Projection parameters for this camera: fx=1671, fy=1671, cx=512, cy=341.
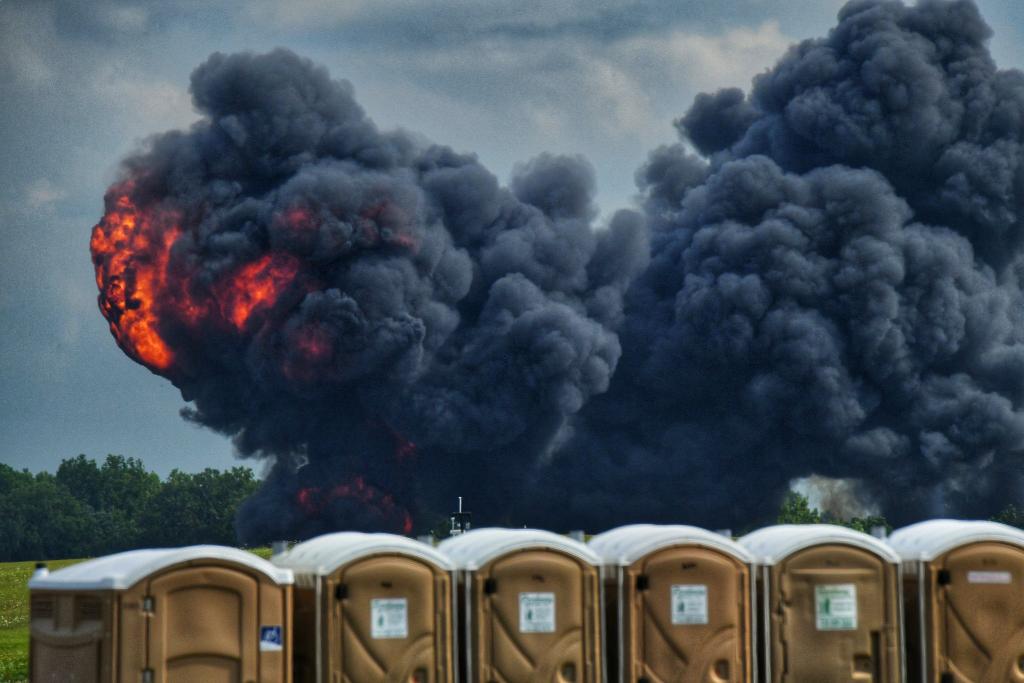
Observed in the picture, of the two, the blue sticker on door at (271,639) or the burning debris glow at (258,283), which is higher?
the burning debris glow at (258,283)

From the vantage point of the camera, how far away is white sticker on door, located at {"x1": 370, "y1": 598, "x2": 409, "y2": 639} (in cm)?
1838

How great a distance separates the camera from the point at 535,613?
18906 mm

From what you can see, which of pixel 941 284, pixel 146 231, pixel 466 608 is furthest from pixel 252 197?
pixel 466 608

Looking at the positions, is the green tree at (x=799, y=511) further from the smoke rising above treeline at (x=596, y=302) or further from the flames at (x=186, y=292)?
the flames at (x=186, y=292)

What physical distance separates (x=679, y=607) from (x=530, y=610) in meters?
1.75

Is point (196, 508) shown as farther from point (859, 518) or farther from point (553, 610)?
point (553, 610)

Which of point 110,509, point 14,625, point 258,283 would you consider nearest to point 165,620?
point 14,625

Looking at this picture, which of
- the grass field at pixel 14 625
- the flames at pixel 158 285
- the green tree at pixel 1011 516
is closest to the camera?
the grass field at pixel 14 625

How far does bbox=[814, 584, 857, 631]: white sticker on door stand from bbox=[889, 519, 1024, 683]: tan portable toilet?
840mm

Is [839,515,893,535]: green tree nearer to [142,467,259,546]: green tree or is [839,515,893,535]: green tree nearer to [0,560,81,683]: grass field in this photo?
[0,560,81,683]: grass field

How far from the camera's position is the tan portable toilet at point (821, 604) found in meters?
19.5

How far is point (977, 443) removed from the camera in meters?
82.6

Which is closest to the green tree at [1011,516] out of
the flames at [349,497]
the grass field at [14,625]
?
the flames at [349,497]

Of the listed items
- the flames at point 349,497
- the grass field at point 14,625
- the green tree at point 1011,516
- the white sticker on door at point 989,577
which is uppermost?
the flames at point 349,497
